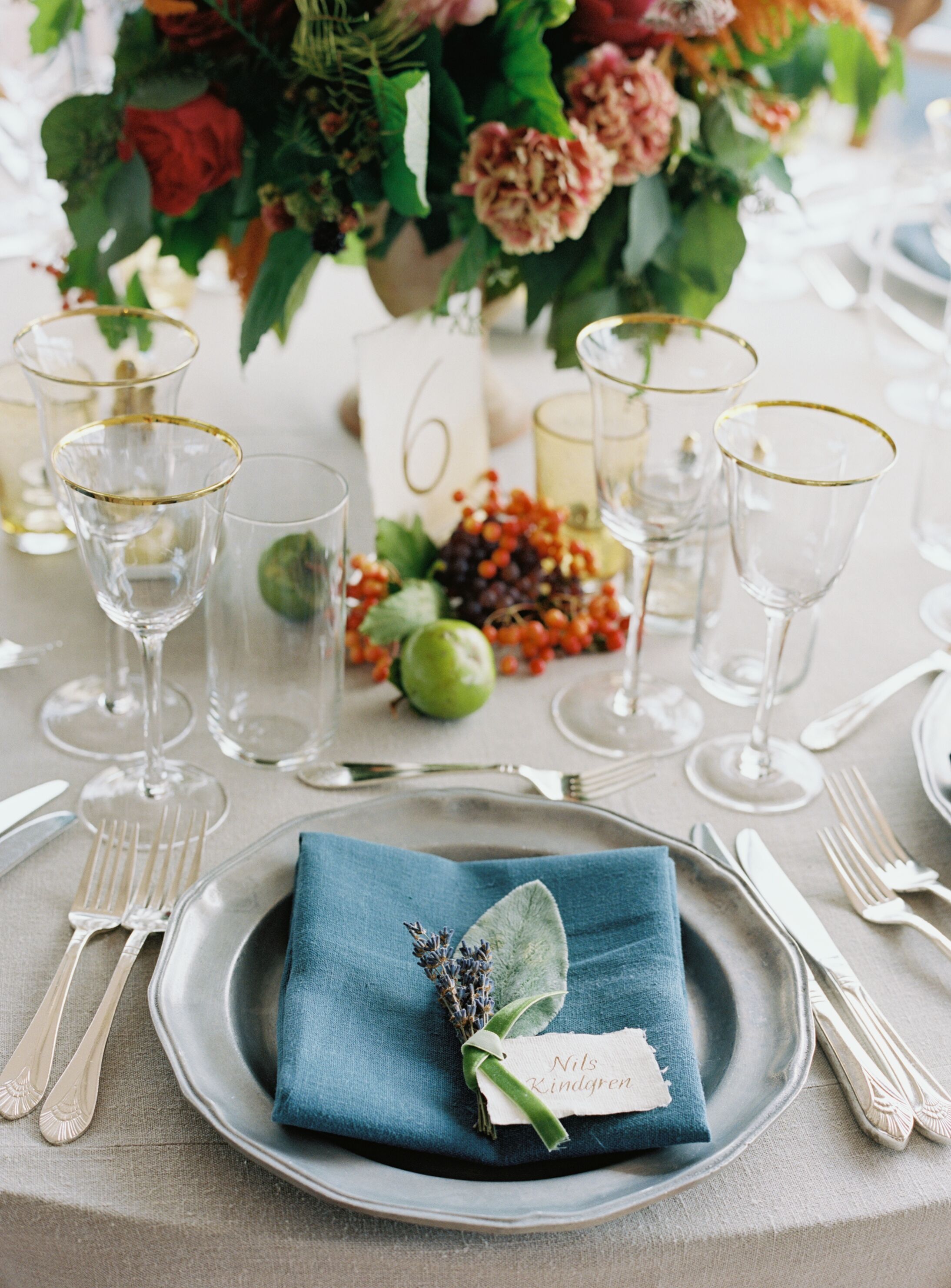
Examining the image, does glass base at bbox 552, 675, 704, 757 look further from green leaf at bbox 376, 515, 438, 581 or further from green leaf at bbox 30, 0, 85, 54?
green leaf at bbox 30, 0, 85, 54

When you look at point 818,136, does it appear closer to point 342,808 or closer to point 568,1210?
point 342,808

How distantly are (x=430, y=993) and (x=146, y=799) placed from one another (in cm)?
28

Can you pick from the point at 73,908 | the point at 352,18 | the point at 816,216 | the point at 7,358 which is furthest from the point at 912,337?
the point at 73,908

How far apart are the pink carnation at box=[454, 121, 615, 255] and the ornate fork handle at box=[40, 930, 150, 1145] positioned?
665 mm

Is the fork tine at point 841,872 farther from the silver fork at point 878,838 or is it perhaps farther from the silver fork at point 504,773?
the silver fork at point 504,773

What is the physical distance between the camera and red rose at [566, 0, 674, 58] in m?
1.01

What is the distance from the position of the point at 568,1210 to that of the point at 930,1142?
0.69 ft

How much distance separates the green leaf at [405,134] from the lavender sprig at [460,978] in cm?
61

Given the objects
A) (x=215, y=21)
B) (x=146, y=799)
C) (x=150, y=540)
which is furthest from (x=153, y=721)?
(x=215, y=21)

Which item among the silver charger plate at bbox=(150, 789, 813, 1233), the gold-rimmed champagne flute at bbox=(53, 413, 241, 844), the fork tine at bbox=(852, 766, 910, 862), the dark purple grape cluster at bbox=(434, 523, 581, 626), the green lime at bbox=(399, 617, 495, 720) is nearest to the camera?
the silver charger plate at bbox=(150, 789, 813, 1233)

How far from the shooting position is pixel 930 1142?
0.63m

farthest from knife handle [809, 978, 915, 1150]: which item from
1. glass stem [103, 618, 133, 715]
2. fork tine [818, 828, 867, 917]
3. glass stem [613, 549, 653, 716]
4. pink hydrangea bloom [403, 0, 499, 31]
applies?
pink hydrangea bloom [403, 0, 499, 31]

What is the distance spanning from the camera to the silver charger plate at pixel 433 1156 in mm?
565

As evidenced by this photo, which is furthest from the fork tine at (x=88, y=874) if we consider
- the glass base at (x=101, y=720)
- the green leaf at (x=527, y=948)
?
the green leaf at (x=527, y=948)
